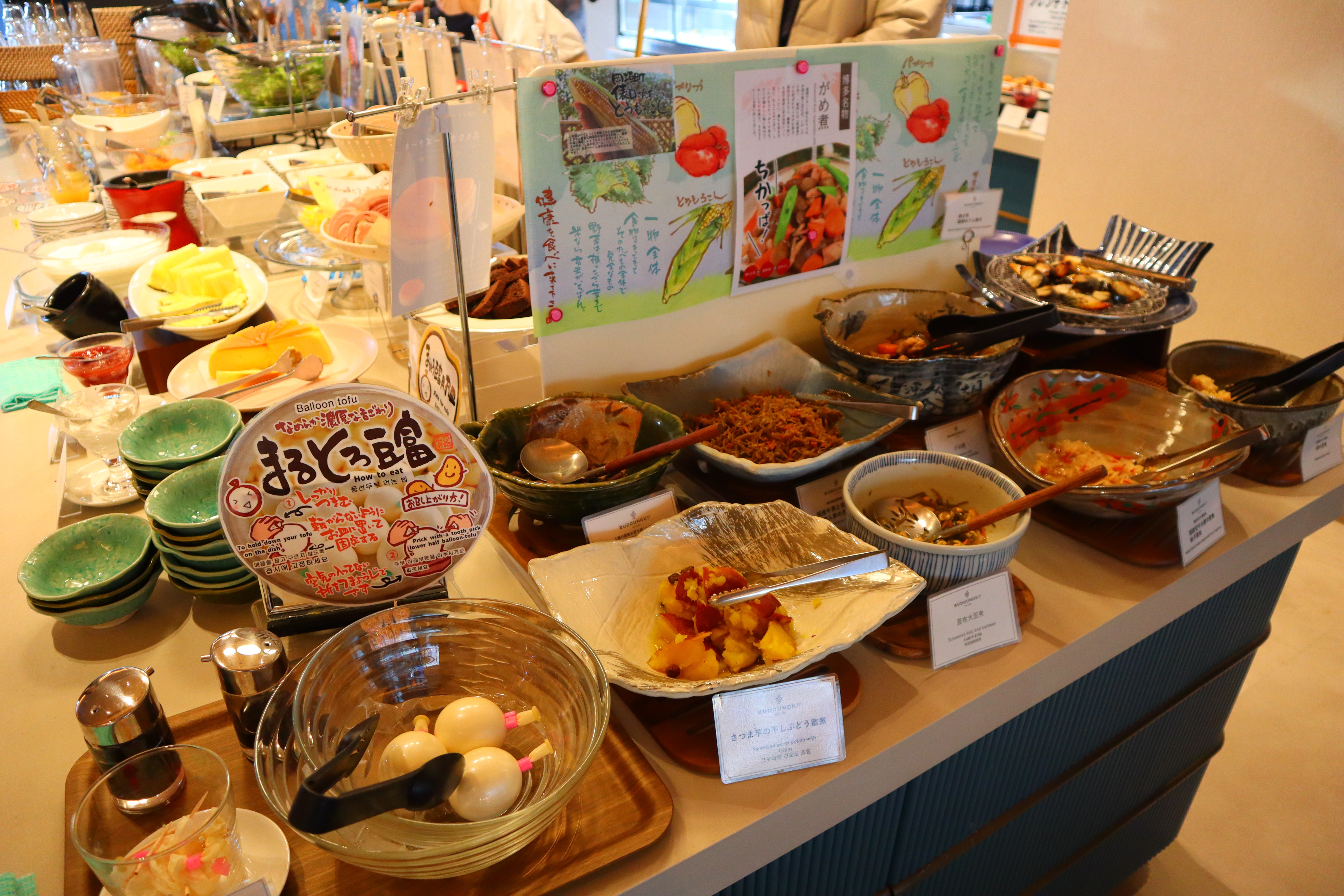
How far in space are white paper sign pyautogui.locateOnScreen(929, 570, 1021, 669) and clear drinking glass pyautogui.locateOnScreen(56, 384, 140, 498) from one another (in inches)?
46.8

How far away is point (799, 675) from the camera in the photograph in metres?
0.92

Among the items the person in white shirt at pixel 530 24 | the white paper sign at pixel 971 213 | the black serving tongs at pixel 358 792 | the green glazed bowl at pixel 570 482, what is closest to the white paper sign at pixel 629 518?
the green glazed bowl at pixel 570 482

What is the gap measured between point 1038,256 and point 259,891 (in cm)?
169

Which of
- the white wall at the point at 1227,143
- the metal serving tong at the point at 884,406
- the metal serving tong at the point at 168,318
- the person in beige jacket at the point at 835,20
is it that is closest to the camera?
the metal serving tong at the point at 884,406

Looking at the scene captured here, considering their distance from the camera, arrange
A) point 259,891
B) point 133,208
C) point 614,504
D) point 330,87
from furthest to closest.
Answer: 1. point 330,87
2. point 133,208
3. point 614,504
4. point 259,891

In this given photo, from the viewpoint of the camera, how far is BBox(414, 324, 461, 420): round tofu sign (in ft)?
3.70

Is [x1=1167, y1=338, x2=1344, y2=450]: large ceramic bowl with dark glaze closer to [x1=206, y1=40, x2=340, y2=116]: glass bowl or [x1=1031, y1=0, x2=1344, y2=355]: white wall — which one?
[x1=1031, y1=0, x2=1344, y2=355]: white wall

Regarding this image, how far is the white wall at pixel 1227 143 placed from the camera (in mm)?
2576

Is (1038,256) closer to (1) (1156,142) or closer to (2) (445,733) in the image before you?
(2) (445,733)

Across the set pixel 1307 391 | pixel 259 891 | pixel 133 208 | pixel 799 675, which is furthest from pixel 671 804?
pixel 133 208

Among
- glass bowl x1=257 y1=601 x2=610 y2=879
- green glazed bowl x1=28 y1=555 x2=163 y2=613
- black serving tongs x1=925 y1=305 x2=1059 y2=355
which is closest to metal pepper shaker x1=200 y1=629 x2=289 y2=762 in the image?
glass bowl x1=257 y1=601 x2=610 y2=879

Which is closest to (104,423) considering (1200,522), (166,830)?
(166,830)

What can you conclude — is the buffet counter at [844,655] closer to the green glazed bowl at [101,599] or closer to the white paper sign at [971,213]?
the green glazed bowl at [101,599]

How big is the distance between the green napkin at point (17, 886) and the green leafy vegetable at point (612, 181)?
37.0 inches
